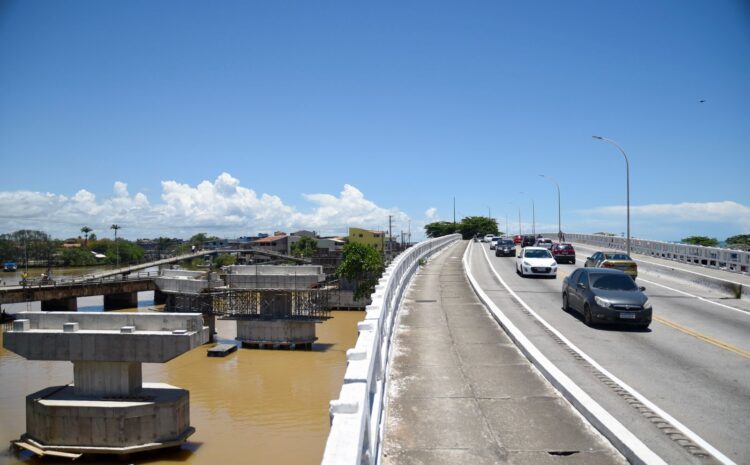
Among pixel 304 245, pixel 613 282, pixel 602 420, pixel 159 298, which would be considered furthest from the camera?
pixel 304 245

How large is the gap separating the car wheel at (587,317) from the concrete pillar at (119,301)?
2453 inches

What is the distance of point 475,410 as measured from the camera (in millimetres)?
7605

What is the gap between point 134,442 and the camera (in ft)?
70.4

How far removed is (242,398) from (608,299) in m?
21.1

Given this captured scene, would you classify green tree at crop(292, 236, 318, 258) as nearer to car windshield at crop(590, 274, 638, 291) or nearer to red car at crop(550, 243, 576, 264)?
red car at crop(550, 243, 576, 264)

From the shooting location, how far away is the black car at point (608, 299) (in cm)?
1473

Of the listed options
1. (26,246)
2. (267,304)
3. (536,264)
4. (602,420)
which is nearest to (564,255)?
(536,264)

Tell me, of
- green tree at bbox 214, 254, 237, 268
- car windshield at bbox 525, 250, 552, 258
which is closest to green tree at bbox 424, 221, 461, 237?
green tree at bbox 214, 254, 237, 268

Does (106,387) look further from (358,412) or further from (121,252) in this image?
(121,252)

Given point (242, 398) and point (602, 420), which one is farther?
point (242, 398)

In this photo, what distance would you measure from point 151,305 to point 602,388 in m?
72.3

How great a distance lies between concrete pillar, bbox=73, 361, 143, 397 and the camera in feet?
74.3

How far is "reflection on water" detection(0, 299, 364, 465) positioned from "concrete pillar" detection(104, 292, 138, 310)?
24.7 metres

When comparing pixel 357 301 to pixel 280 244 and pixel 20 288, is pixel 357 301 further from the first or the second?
pixel 280 244
